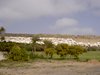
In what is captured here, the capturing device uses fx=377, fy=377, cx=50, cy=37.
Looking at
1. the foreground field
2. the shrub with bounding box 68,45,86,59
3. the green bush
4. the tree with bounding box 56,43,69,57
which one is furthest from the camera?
the tree with bounding box 56,43,69,57

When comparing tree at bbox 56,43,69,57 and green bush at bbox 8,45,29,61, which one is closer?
green bush at bbox 8,45,29,61

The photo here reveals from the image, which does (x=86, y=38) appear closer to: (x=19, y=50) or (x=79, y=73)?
(x=19, y=50)

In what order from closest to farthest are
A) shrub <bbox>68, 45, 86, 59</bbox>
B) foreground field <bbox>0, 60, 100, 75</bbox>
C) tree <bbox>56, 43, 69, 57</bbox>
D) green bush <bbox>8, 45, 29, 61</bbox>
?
foreground field <bbox>0, 60, 100, 75</bbox> → green bush <bbox>8, 45, 29, 61</bbox> → shrub <bbox>68, 45, 86, 59</bbox> → tree <bbox>56, 43, 69, 57</bbox>

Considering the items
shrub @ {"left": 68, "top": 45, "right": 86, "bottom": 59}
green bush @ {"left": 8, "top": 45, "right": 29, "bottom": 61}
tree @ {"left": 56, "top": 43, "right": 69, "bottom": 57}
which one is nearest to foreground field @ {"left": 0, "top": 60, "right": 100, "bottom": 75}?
shrub @ {"left": 68, "top": 45, "right": 86, "bottom": 59}

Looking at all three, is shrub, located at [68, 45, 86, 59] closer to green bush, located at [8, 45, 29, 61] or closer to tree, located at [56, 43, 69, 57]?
tree, located at [56, 43, 69, 57]

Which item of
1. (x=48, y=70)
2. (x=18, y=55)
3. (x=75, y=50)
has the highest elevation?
(x=75, y=50)

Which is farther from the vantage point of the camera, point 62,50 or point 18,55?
point 62,50

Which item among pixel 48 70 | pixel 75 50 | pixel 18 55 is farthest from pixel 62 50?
pixel 48 70

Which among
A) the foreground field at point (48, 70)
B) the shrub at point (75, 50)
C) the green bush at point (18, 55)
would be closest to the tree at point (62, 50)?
the shrub at point (75, 50)

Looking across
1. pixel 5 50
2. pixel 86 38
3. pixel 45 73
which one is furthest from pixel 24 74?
pixel 86 38

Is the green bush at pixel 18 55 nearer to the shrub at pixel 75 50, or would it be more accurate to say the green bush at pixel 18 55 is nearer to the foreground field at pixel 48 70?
the shrub at pixel 75 50

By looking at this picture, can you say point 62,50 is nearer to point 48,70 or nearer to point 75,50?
point 75,50

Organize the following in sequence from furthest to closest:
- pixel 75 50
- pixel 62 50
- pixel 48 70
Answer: pixel 62 50 → pixel 75 50 → pixel 48 70

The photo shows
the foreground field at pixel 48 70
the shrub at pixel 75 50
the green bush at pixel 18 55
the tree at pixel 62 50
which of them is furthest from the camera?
the tree at pixel 62 50
